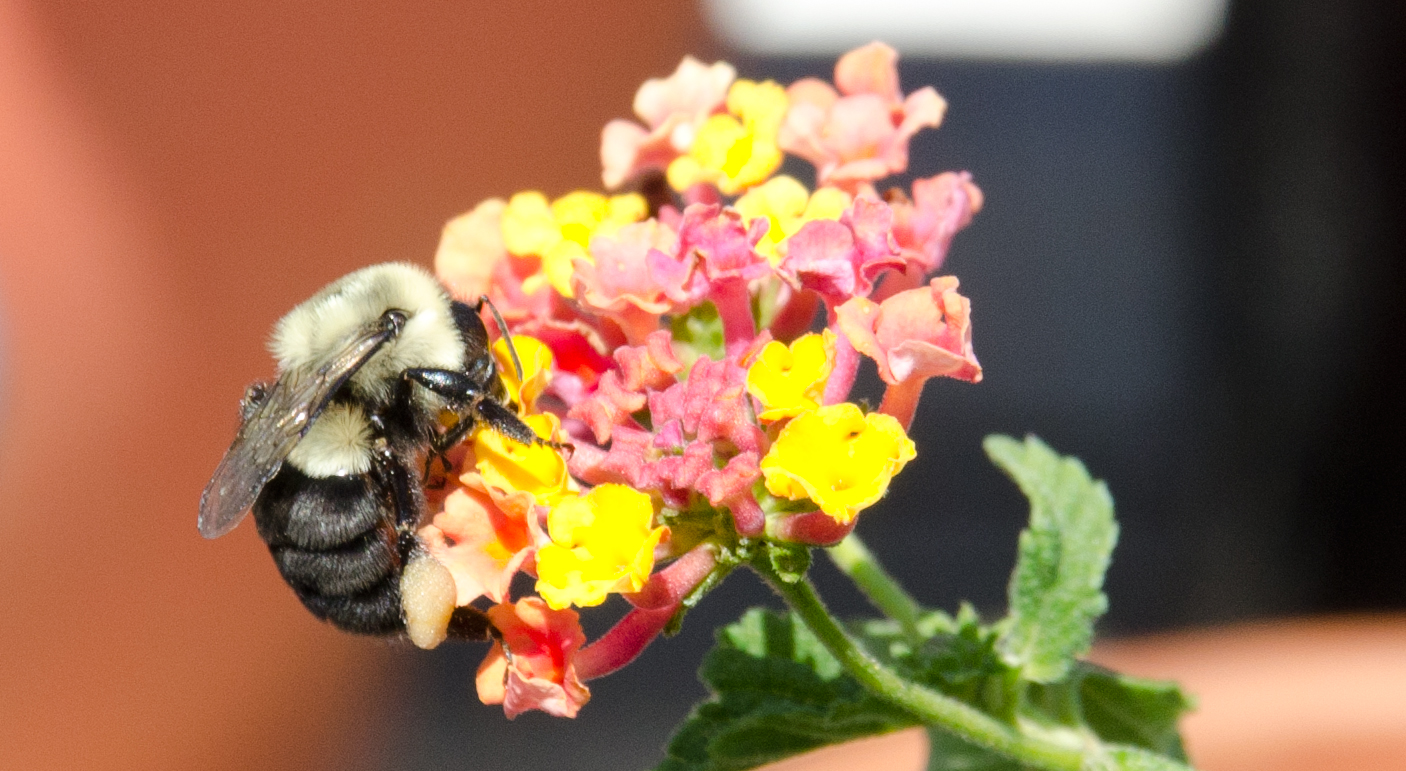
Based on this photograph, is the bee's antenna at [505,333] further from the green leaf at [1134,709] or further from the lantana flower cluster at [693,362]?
the green leaf at [1134,709]

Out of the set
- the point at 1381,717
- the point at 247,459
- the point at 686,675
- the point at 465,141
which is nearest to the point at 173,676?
the point at 686,675

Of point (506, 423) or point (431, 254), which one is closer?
point (506, 423)

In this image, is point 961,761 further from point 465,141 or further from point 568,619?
point 465,141

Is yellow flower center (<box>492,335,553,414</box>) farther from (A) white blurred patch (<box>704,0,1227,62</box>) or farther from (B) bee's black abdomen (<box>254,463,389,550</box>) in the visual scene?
(A) white blurred patch (<box>704,0,1227,62</box>)

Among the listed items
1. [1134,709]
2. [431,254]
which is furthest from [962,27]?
[1134,709]

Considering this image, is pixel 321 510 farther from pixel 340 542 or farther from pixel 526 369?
pixel 526 369

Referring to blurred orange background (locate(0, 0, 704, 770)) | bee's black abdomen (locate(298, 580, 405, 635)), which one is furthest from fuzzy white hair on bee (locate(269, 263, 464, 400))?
blurred orange background (locate(0, 0, 704, 770))
